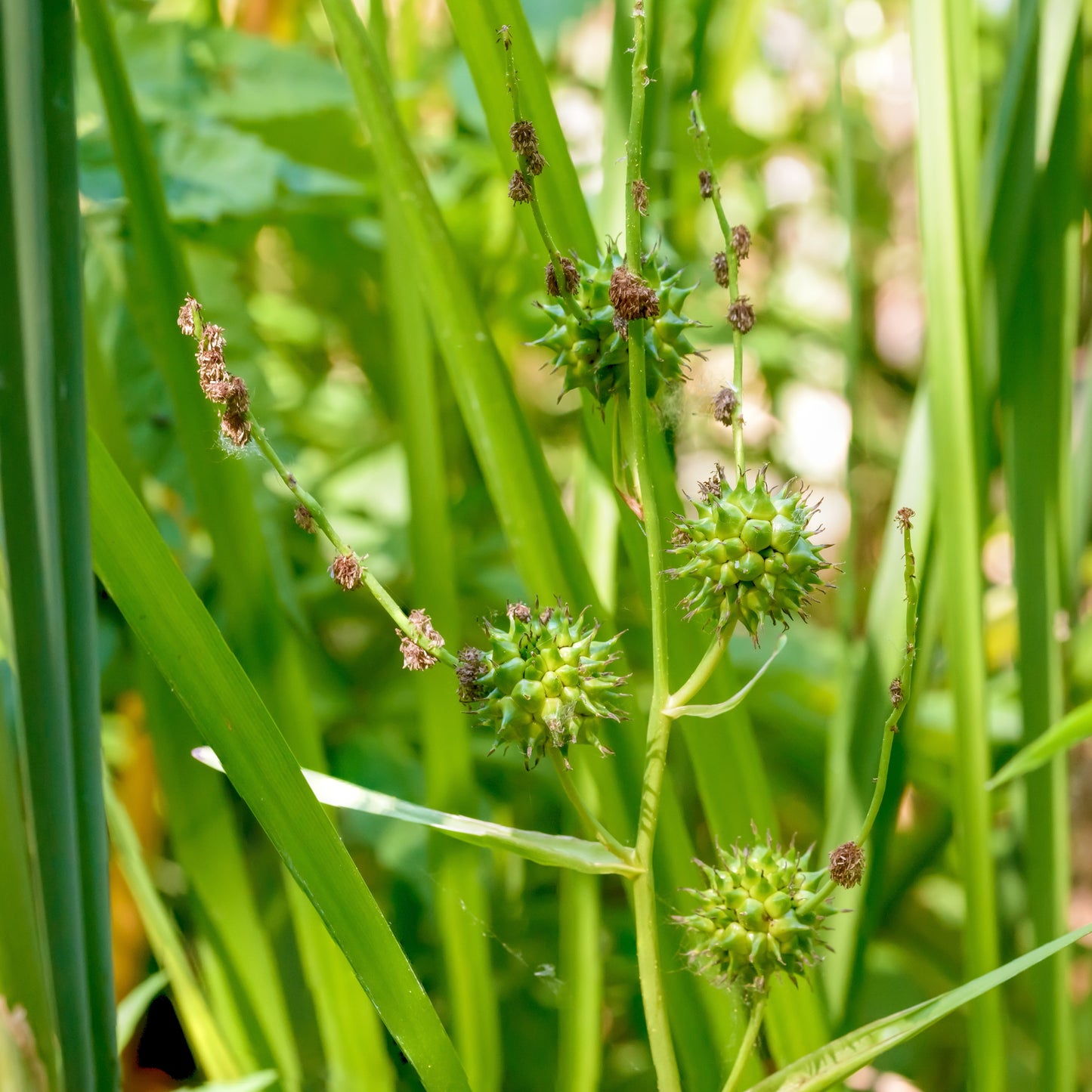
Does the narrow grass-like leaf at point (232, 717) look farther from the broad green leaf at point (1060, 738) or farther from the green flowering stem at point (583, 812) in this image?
Answer: the broad green leaf at point (1060, 738)

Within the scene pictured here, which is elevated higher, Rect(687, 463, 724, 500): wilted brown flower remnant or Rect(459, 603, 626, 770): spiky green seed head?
Rect(687, 463, 724, 500): wilted brown flower remnant

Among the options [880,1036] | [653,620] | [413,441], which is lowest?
[880,1036]

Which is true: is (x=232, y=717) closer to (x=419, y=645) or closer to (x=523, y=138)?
A: (x=419, y=645)

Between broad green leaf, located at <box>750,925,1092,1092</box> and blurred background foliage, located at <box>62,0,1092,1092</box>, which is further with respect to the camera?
blurred background foliage, located at <box>62,0,1092,1092</box>

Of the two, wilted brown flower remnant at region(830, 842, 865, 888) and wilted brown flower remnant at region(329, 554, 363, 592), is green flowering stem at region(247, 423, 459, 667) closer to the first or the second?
wilted brown flower remnant at region(329, 554, 363, 592)

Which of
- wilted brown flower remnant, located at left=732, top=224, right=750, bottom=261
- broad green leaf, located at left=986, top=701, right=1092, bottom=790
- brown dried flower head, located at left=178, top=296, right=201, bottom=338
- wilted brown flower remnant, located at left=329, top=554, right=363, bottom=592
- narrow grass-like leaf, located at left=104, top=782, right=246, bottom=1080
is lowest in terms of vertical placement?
narrow grass-like leaf, located at left=104, top=782, right=246, bottom=1080

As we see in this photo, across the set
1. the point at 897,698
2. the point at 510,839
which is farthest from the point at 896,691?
the point at 510,839

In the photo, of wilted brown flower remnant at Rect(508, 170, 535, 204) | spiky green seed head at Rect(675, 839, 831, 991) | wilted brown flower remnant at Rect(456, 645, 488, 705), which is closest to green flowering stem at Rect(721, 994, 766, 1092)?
spiky green seed head at Rect(675, 839, 831, 991)
